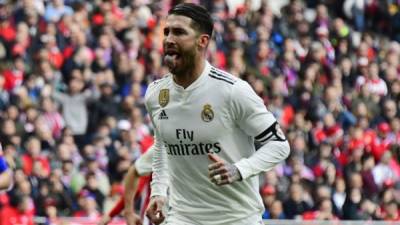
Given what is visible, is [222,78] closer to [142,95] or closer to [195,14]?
[195,14]

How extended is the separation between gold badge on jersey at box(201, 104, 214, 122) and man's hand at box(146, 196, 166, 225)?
62 cm

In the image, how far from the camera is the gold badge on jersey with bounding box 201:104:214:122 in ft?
28.1

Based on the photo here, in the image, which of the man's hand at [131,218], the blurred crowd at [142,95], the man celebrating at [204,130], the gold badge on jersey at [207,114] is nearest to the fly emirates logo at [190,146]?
the man celebrating at [204,130]

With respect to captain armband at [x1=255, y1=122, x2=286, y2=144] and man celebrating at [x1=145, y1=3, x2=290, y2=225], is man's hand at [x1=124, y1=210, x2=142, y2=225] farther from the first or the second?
captain armband at [x1=255, y1=122, x2=286, y2=144]

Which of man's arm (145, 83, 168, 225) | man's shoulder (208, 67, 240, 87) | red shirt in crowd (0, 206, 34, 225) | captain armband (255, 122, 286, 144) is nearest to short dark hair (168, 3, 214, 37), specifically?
man's shoulder (208, 67, 240, 87)

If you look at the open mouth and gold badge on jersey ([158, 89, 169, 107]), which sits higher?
the open mouth

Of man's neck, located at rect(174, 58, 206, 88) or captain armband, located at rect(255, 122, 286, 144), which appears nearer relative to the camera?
captain armband, located at rect(255, 122, 286, 144)

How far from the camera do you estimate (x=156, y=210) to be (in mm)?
8758

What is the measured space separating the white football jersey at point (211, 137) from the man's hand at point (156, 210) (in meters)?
0.09

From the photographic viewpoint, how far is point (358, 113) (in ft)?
70.1

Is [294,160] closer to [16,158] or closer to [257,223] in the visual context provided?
[16,158]

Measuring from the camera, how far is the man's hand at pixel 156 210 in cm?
870

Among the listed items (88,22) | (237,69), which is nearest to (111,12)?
(88,22)

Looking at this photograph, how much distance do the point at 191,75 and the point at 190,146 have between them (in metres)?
0.43
